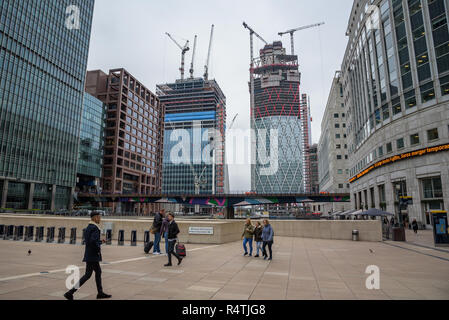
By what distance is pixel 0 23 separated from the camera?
63.4 meters

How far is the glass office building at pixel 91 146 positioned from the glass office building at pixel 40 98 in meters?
7.44

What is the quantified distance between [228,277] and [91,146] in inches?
3890

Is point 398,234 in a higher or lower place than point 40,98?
lower

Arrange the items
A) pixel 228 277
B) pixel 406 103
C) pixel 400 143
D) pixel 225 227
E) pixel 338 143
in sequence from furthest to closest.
→ 1. pixel 338 143
2. pixel 400 143
3. pixel 406 103
4. pixel 225 227
5. pixel 228 277

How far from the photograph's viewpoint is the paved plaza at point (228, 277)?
679cm

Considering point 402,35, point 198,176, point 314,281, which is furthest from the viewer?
point 198,176

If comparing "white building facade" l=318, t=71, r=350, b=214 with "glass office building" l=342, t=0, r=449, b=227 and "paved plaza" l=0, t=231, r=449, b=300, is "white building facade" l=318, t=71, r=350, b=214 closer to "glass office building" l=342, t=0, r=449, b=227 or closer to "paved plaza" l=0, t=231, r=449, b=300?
"glass office building" l=342, t=0, r=449, b=227

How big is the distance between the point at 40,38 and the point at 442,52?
8856 centimetres

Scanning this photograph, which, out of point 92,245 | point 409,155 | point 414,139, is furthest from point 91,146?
point 92,245

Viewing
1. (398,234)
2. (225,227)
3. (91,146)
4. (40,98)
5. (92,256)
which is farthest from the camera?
(91,146)

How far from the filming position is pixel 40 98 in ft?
238

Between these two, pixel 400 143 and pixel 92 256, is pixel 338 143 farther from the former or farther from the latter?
pixel 92 256
